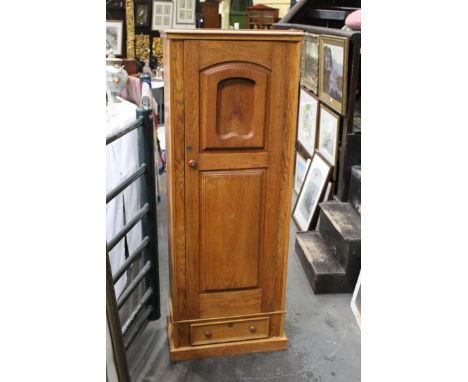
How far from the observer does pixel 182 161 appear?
72.6 inches

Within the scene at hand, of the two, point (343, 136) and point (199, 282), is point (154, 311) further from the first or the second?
point (343, 136)

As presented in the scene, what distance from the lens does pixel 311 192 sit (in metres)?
3.56

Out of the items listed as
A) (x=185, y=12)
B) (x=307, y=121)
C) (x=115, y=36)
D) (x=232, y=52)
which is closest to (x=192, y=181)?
(x=232, y=52)

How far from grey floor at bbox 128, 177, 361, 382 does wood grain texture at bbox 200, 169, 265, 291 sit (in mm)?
379

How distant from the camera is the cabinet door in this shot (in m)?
1.74

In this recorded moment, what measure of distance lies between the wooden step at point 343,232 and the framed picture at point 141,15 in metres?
4.76

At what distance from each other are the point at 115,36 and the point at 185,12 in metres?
1.35

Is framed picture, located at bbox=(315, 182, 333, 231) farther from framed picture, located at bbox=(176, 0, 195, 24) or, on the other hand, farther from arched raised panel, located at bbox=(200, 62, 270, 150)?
framed picture, located at bbox=(176, 0, 195, 24)

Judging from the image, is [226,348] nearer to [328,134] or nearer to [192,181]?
[192,181]

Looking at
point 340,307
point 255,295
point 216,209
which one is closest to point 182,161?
point 216,209
